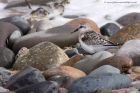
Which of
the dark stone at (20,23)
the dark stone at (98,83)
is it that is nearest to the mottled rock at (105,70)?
the dark stone at (98,83)

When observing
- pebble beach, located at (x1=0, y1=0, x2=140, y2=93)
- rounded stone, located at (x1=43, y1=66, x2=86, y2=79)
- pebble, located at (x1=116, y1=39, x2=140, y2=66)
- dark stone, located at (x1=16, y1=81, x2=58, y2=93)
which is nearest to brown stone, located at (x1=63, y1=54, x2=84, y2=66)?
pebble beach, located at (x1=0, y1=0, x2=140, y2=93)

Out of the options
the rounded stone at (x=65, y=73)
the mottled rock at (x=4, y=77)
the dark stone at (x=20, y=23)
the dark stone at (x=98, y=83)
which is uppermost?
the dark stone at (x=98, y=83)

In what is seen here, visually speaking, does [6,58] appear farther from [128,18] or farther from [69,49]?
[128,18]

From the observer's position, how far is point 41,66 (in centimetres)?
495

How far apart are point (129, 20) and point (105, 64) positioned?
3.12 meters

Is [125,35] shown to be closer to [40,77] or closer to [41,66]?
[41,66]

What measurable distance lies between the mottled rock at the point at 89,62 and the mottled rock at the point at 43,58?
1.08 ft

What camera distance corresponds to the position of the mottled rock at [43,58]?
4.93m

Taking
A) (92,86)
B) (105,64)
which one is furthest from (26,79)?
(105,64)

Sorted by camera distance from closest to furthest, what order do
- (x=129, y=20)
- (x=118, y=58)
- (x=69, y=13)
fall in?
1. (x=118, y=58)
2. (x=129, y=20)
3. (x=69, y=13)

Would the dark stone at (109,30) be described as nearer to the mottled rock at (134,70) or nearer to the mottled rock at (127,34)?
the mottled rock at (127,34)

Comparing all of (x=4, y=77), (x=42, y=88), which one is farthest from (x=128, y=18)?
(x=42, y=88)

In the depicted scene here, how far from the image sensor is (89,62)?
4605 mm

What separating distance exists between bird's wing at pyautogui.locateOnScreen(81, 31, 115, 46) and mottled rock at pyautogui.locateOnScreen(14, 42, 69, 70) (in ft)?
1.87
